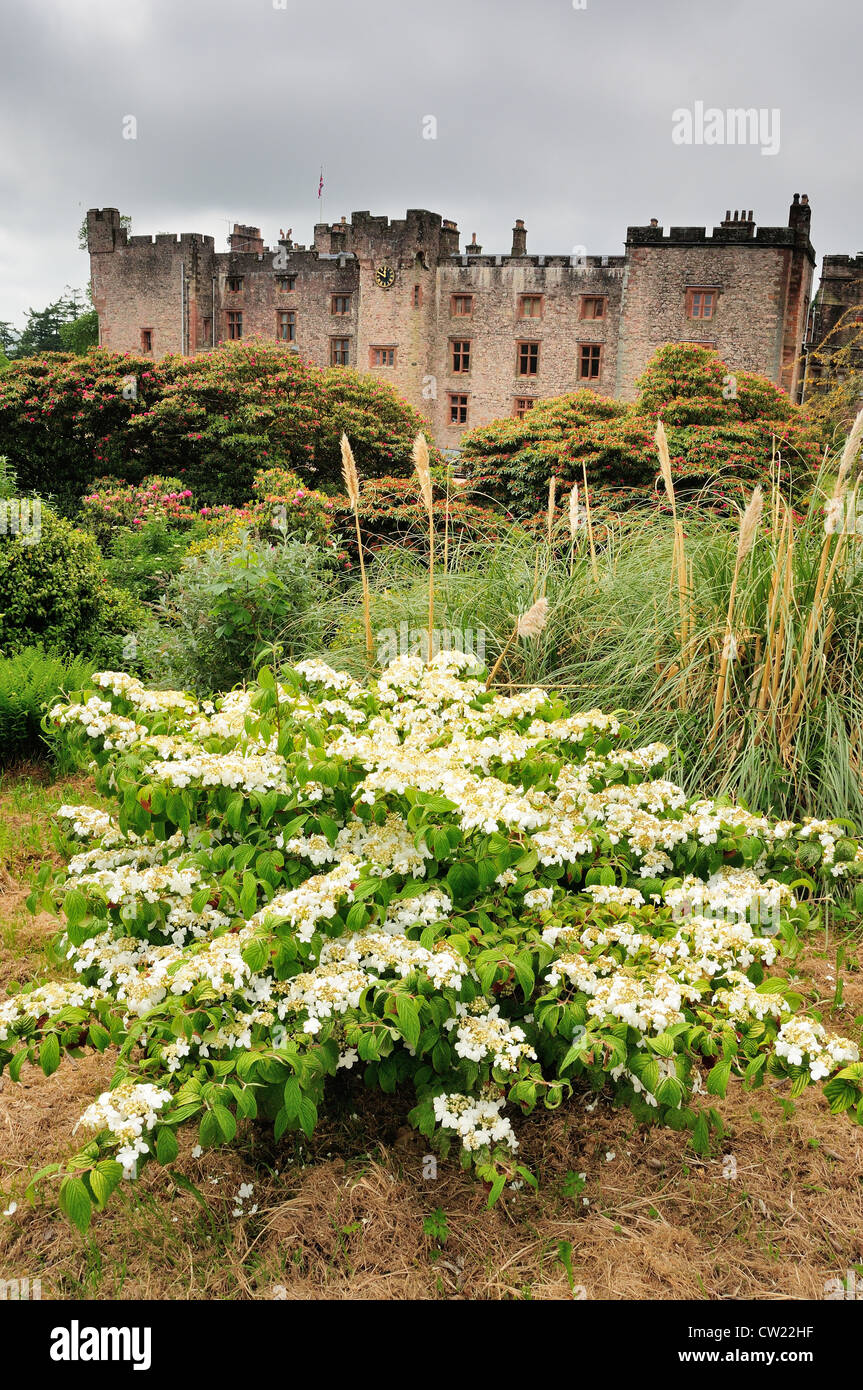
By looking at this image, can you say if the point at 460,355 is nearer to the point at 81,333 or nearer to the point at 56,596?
the point at 56,596

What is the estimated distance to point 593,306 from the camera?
31359 mm

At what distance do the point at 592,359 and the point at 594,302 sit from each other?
1.78 m

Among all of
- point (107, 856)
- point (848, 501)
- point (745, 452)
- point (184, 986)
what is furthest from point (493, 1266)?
point (745, 452)

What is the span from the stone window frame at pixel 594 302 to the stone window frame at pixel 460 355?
403 cm

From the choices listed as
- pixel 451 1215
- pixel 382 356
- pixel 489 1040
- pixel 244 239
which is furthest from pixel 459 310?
pixel 489 1040

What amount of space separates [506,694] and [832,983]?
180 centimetres

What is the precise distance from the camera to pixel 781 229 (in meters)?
28.7

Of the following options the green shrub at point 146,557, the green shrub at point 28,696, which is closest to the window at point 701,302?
the green shrub at point 146,557

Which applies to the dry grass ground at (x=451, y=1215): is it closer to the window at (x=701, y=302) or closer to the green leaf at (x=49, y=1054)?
the green leaf at (x=49, y=1054)

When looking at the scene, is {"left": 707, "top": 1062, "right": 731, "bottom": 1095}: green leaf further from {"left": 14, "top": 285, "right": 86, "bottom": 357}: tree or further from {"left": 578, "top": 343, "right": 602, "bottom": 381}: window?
{"left": 14, "top": 285, "right": 86, "bottom": 357}: tree

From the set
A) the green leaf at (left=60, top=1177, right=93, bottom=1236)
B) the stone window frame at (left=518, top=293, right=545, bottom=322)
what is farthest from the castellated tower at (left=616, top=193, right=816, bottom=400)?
the green leaf at (left=60, top=1177, right=93, bottom=1236)

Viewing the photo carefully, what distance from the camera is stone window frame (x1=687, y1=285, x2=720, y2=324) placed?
29719mm

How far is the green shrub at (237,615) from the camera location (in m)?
5.57

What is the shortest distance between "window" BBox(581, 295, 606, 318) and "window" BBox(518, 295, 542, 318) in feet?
4.91
